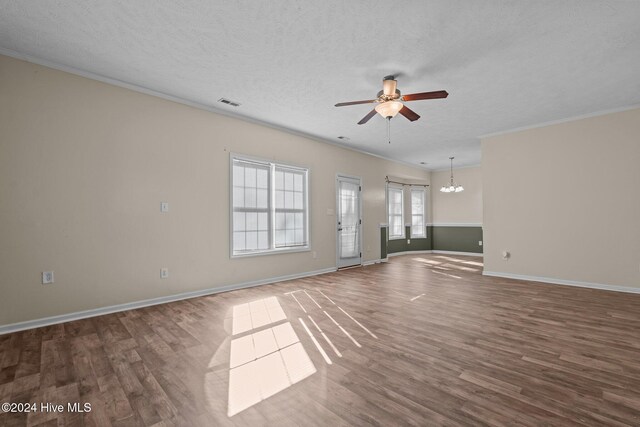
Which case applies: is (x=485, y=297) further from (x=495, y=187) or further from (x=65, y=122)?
(x=65, y=122)

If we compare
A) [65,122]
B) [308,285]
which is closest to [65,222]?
[65,122]

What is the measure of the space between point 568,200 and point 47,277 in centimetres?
764

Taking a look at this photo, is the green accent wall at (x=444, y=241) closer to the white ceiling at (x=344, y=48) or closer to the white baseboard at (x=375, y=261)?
the white baseboard at (x=375, y=261)

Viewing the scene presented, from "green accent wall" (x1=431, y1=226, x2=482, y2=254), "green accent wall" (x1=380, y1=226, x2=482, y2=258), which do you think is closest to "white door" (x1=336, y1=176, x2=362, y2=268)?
"green accent wall" (x1=380, y1=226, x2=482, y2=258)

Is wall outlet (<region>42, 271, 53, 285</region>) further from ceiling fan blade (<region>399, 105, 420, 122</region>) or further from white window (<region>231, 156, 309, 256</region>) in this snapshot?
ceiling fan blade (<region>399, 105, 420, 122</region>)

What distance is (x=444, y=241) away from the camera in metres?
9.62

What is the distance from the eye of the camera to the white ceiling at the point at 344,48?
2381 millimetres

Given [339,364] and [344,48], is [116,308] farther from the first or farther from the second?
[344,48]

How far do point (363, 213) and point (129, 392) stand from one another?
5886 mm

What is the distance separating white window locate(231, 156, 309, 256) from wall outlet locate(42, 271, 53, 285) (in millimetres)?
2155

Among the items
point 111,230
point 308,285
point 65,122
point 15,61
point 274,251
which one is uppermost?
point 15,61

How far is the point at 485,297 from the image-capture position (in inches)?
161

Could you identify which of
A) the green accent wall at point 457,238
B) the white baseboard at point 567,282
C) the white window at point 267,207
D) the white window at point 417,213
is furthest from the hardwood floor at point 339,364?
the white window at point 417,213

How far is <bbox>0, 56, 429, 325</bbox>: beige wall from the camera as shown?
3.00 meters
